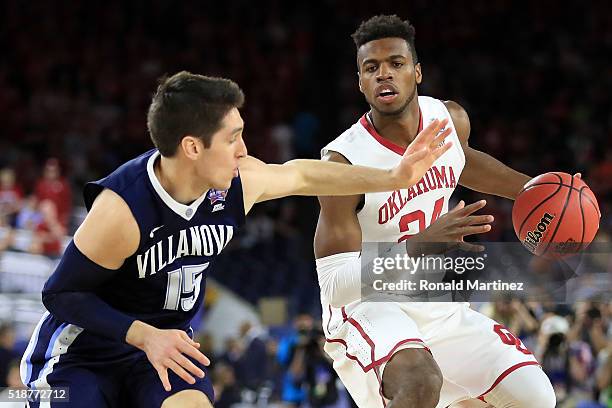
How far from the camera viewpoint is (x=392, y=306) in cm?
485

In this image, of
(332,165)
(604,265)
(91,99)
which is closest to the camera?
(332,165)

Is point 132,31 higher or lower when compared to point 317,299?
higher

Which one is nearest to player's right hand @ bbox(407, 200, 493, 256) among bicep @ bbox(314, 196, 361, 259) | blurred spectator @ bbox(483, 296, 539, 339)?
bicep @ bbox(314, 196, 361, 259)

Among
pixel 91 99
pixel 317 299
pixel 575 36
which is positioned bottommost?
pixel 317 299

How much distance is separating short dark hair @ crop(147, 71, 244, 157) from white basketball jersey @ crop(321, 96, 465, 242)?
1157 mm

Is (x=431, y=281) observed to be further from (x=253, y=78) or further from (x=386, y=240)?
(x=253, y=78)

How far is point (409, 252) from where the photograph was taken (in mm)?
4633

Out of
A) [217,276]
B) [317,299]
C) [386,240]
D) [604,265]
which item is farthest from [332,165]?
[217,276]

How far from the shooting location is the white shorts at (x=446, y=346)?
4852mm

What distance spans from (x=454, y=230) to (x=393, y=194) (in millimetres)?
718

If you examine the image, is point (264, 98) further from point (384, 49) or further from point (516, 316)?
point (384, 49)

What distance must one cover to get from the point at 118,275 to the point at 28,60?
472 inches

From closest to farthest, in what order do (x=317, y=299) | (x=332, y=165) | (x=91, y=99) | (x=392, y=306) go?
(x=332, y=165)
(x=392, y=306)
(x=317, y=299)
(x=91, y=99)

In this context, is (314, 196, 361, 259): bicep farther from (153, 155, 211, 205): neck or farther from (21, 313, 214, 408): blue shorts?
(21, 313, 214, 408): blue shorts
